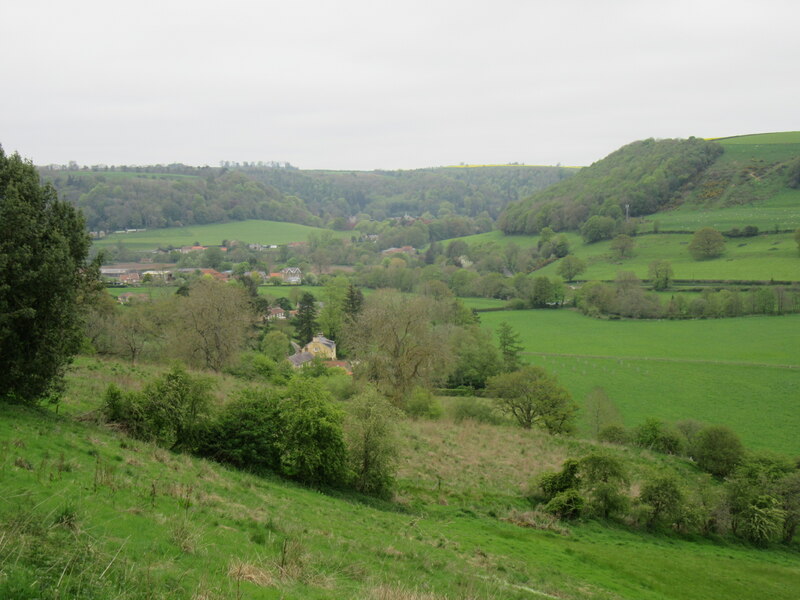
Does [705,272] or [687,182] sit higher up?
[687,182]

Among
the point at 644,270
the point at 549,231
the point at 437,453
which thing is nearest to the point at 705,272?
the point at 644,270

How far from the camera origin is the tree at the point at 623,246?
4456 inches

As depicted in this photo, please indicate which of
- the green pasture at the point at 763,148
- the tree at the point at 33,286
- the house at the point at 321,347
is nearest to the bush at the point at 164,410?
the tree at the point at 33,286

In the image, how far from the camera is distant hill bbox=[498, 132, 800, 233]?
5049 inches

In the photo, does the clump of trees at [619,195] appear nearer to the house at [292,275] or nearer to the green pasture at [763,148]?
the green pasture at [763,148]

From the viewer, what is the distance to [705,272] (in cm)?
9175

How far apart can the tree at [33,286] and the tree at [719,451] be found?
3564 cm

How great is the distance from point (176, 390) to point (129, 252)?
400 feet

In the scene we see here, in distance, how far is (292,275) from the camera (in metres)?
114

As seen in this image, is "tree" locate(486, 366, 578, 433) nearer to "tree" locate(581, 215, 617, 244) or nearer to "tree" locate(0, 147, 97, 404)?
"tree" locate(0, 147, 97, 404)

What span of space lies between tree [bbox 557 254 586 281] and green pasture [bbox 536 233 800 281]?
185 centimetres

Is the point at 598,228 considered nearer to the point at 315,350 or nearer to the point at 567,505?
the point at 315,350

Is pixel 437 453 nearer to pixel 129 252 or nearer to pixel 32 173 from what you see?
pixel 32 173

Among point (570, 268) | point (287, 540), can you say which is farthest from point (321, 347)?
point (570, 268)
